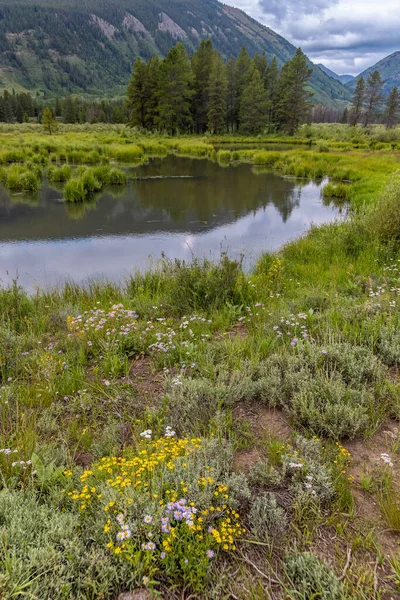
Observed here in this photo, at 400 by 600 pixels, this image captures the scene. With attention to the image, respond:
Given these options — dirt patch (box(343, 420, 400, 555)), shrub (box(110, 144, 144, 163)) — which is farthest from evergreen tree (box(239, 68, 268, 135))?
dirt patch (box(343, 420, 400, 555))

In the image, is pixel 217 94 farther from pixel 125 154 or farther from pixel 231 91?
pixel 125 154

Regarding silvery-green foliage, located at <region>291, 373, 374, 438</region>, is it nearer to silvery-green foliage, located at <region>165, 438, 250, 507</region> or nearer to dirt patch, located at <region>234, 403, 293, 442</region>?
dirt patch, located at <region>234, 403, 293, 442</region>

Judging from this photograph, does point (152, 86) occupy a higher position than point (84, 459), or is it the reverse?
point (152, 86)

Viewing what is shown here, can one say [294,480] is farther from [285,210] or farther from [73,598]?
[285,210]

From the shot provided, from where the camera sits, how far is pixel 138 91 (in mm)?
54125

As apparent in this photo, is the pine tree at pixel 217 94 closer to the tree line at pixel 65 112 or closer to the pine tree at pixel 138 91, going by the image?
the pine tree at pixel 138 91

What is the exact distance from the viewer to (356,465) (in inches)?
100

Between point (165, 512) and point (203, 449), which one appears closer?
point (165, 512)

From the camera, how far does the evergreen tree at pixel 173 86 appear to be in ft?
166

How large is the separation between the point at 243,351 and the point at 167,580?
8.39 feet

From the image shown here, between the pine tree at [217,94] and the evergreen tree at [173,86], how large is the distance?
11.9 feet

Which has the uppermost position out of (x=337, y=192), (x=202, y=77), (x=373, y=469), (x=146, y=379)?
(x=202, y=77)

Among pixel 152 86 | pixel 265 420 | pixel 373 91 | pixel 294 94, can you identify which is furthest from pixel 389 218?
pixel 373 91

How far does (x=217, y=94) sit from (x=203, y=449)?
206 ft
